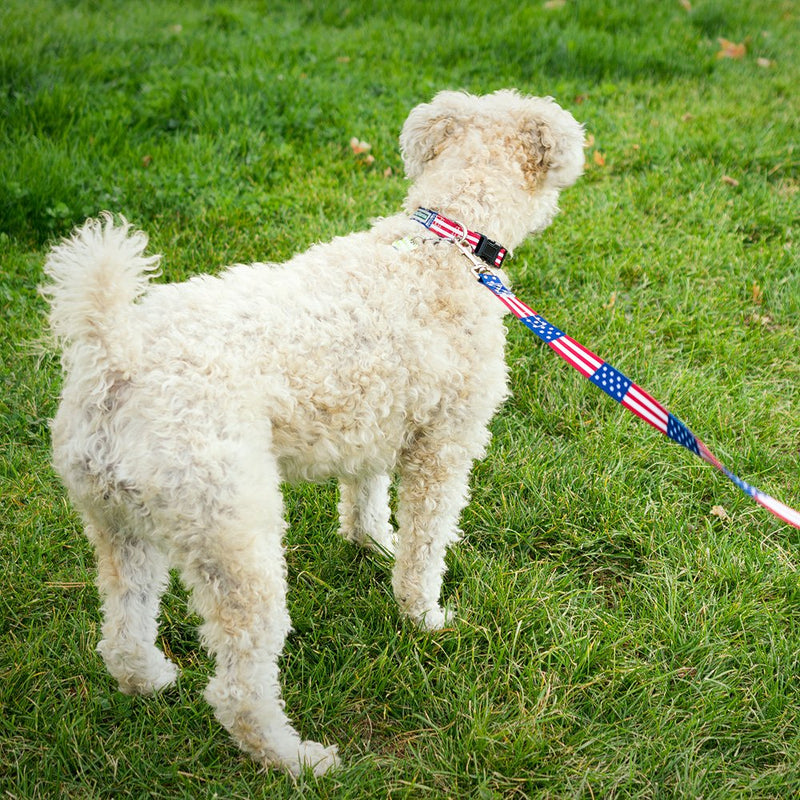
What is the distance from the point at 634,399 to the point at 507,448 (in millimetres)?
1473

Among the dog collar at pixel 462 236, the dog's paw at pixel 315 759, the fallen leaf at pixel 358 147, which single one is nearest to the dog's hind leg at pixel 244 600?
the dog's paw at pixel 315 759

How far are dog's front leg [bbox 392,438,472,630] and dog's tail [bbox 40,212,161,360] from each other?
1.22 metres

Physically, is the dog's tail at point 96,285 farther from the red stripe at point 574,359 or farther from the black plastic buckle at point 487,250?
the red stripe at point 574,359

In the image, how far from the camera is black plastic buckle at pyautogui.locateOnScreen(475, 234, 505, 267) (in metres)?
2.85

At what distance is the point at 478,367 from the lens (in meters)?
2.86

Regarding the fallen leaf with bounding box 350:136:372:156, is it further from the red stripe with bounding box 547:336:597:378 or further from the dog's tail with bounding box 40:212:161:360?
the dog's tail with bounding box 40:212:161:360

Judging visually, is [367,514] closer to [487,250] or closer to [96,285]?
[487,250]

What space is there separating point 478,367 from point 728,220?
11.0 feet

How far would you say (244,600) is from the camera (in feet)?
7.47

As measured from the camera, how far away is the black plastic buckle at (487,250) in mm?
2854

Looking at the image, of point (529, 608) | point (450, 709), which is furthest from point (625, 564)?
point (450, 709)

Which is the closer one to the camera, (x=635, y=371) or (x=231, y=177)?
(x=635, y=371)

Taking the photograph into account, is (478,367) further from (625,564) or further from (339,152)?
(339,152)

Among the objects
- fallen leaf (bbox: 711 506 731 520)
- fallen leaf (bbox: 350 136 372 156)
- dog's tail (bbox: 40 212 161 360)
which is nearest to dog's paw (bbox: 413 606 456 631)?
fallen leaf (bbox: 711 506 731 520)
